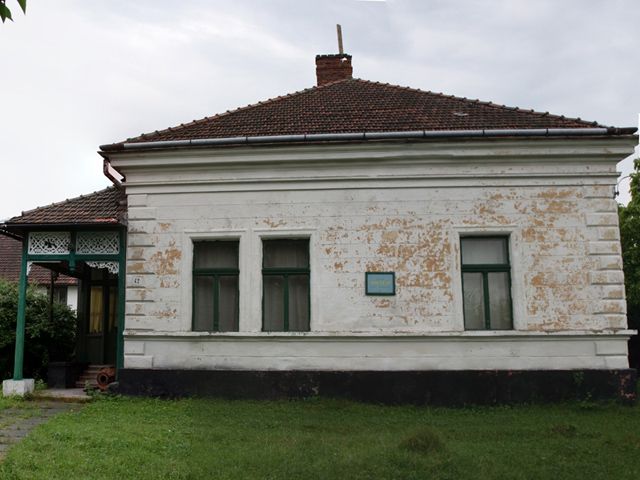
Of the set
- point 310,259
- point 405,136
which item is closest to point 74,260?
point 310,259

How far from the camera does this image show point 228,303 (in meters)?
10.8

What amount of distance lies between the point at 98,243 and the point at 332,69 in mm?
7256

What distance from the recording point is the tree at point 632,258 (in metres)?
15.8

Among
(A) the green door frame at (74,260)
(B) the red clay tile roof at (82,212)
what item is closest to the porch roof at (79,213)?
(B) the red clay tile roof at (82,212)

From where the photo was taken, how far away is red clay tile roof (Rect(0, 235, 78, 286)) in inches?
886

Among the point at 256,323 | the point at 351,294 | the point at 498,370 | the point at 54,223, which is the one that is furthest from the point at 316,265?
the point at 54,223

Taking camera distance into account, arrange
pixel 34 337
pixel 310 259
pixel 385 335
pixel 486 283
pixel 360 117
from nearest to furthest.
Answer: pixel 385 335, pixel 486 283, pixel 310 259, pixel 360 117, pixel 34 337

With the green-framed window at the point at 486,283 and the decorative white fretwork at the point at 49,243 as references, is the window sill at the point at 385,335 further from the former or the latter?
the decorative white fretwork at the point at 49,243

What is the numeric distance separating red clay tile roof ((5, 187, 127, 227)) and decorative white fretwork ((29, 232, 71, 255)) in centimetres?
30

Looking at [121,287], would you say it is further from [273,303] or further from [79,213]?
[273,303]

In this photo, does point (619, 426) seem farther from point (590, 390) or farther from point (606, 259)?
point (606, 259)

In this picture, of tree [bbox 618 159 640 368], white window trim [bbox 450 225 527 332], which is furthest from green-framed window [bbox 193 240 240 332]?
tree [bbox 618 159 640 368]

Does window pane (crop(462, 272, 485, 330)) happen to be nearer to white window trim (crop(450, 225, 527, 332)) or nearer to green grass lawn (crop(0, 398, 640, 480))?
white window trim (crop(450, 225, 527, 332))

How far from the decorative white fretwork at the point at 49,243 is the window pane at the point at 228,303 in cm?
290
